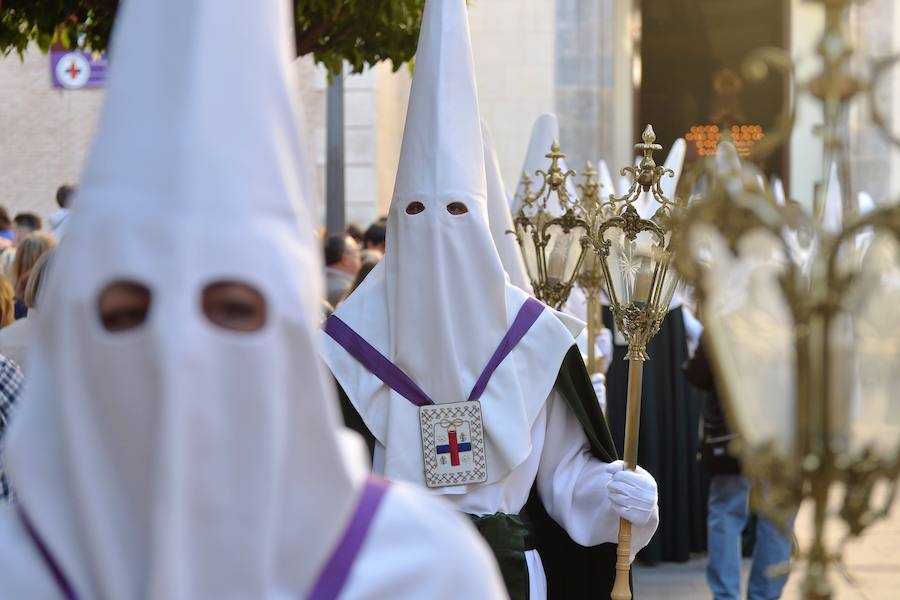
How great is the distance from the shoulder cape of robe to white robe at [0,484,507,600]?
1.99 meters

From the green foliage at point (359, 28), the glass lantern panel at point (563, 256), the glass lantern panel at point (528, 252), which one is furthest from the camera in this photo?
the glass lantern panel at point (528, 252)

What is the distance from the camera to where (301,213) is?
6.64 feet

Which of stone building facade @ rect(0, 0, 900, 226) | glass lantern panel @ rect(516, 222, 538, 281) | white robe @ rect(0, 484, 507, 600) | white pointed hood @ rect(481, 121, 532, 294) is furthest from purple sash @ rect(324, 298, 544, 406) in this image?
stone building facade @ rect(0, 0, 900, 226)

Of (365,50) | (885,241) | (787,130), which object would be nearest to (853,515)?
(885,241)

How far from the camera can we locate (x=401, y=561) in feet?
6.98

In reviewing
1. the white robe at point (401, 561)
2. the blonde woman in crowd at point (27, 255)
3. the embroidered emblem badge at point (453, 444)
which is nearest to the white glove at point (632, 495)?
the embroidered emblem badge at point (453, 444)

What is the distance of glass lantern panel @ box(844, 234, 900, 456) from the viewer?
186 centimetres

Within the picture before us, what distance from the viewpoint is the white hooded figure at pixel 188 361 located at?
6.19 feet

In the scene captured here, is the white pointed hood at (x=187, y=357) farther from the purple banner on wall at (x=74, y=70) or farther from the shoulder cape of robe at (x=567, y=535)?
the purple banner on wall at (x=74, y=70)

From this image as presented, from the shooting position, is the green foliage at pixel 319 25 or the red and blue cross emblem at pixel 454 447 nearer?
the red and blue cross emblem at pixel 454 447

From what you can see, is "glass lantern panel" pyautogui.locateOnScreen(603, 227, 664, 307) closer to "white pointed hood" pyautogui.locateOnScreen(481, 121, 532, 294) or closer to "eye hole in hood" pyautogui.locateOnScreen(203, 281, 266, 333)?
"white pointed hood" pyautogui.locateOnScreen(481, 121, 532, 294)

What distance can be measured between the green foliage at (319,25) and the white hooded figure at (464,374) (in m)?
1.60

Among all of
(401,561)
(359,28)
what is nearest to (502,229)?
(359,28)

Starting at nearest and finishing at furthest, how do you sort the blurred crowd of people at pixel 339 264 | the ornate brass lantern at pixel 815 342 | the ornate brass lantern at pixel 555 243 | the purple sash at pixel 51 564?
the ornate brass lantern at pixel 815 342 → the purple sash at pixel 51 564 → the ornate brass lantern at pixel 555 243 → the blurred crowd of people at pixel 339 264
